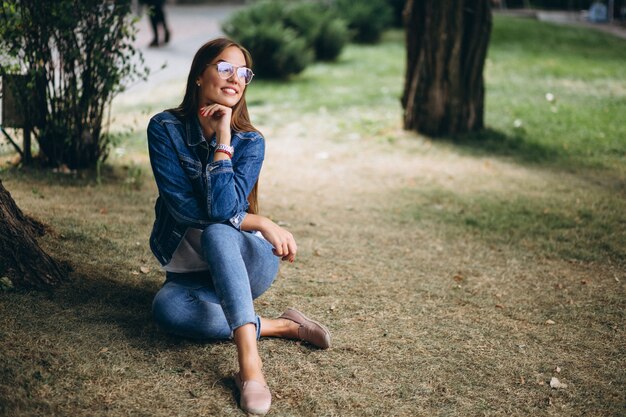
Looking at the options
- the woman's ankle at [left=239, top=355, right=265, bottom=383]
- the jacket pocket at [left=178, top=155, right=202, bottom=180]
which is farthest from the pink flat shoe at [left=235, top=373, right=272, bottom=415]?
the jacket pocket at [left=178, top=155, right=202, bottom=180]

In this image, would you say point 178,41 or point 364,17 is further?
point 364,17

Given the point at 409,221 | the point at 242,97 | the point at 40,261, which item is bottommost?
the point at 409,221

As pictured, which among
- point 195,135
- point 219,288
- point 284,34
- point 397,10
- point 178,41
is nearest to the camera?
point 219,288

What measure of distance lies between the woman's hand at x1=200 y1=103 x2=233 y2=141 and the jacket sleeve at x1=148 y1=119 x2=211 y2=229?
8.2 inches

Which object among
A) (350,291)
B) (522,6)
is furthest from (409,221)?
(522,6)

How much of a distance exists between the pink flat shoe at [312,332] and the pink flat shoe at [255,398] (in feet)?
1.78

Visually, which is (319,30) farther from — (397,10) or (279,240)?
(279,240)

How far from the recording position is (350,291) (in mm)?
4227

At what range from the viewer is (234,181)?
3252 mm

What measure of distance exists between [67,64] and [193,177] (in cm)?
292

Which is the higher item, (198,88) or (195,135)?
(198,88)

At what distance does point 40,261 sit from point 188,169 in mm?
1051

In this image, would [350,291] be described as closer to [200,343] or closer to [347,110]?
[200,343]

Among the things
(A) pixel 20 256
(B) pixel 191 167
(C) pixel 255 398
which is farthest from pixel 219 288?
(A) pixel 20 256
